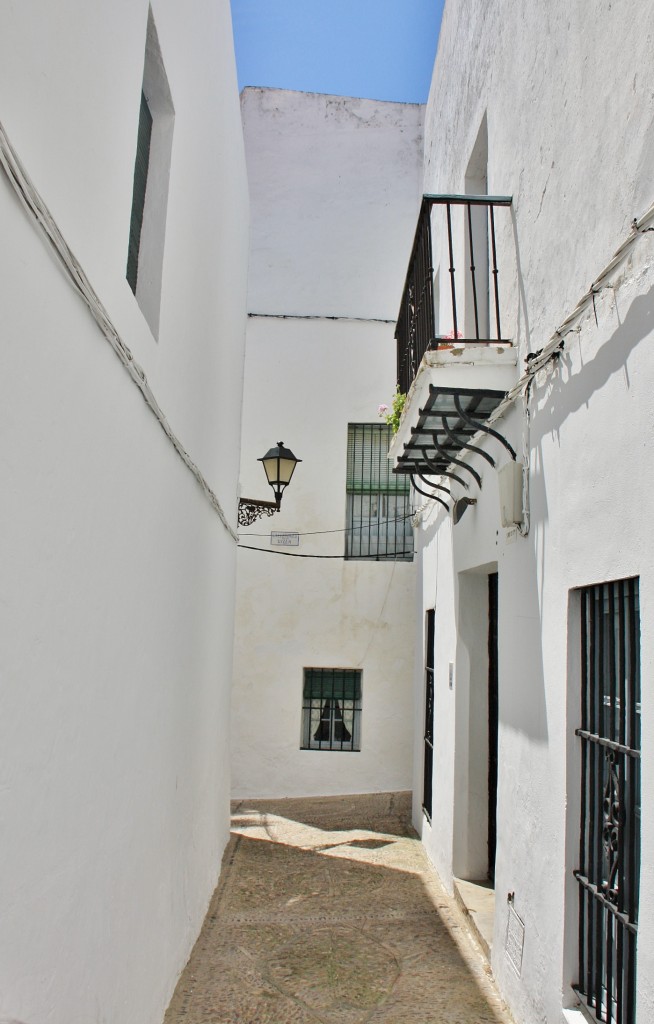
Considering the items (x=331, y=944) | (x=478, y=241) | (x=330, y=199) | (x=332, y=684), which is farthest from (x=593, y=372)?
(x=330, y=199)

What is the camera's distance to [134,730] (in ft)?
11.1

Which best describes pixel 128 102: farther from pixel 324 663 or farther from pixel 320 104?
pixel 320 104

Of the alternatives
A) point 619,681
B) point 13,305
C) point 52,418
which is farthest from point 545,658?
point 13,305

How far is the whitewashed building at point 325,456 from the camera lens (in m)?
9.83

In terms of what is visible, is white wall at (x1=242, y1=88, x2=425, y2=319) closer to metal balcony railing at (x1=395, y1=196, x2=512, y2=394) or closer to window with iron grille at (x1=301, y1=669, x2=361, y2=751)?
metal balcony railing at (x1=395, y1=196, x2=512, y2=394)

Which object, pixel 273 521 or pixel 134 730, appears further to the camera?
pixel 273 521

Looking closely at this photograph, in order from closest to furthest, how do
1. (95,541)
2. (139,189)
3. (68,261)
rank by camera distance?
(68,261), (95,541), (139,189)

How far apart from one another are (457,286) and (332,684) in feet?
17.1

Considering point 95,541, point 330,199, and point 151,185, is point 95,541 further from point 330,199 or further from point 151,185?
point 330,199

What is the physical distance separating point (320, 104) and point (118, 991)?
37.1 ft

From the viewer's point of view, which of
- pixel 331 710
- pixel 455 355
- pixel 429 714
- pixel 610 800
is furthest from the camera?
pixel 331 710

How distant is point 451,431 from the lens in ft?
17.3

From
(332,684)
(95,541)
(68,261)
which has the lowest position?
(332,684)

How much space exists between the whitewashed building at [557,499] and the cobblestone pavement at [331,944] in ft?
1.20
